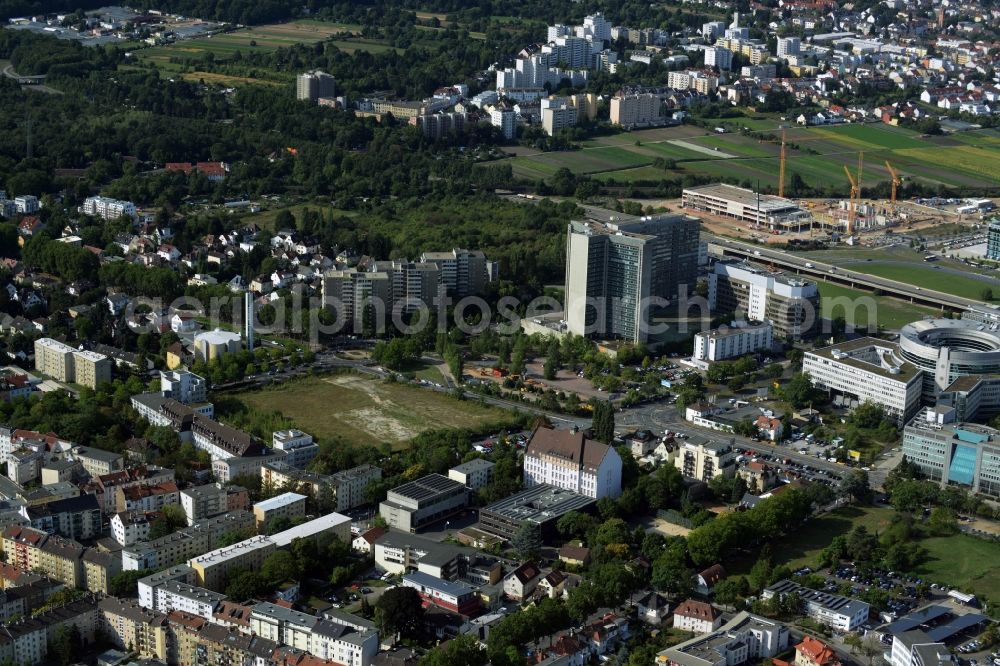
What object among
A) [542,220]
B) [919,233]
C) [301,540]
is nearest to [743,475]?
[301,540]

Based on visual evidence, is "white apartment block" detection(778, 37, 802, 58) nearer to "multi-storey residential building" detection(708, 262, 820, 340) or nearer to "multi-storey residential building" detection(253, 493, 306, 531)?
"multi-storey residential building" detection(708, 262, 820, 340)

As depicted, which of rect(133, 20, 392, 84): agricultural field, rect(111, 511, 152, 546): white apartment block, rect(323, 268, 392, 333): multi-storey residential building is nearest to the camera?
rect(111, 511, 152, 546): white apartment block

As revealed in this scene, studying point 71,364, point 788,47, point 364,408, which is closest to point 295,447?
point 364,408

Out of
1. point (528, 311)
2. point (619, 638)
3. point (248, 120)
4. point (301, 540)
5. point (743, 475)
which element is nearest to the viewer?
point (619, 638)

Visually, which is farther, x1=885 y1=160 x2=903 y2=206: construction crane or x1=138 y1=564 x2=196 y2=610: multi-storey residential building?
x1=885 y1=160 x2=903 y2=206: construction crane

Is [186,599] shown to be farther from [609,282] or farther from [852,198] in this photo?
[852,198]

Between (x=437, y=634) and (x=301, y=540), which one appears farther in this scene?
(x=301, y=540)

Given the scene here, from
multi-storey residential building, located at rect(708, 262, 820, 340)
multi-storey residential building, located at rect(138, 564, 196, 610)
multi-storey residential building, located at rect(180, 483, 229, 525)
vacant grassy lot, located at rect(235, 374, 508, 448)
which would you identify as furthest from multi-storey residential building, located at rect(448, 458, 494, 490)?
multi-storey residential building, located at rect(708, 262, 820, 340)

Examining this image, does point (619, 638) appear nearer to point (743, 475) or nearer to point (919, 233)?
point (743, 475)
